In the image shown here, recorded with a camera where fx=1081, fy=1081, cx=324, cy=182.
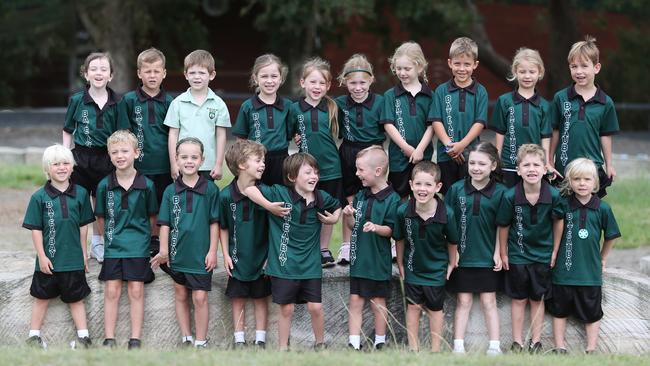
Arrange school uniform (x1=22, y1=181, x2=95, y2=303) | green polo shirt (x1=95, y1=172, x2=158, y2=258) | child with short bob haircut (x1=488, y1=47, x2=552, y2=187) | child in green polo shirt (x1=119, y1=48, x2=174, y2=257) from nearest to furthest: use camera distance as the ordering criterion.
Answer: school uniform (x1=22, y1=181, x2=95, y2=303)
green polo shirt (x1=95, y1=172, x2=158, y2=258)
child with short bob haircut (x1=488, y1=47, x2=552, y2=187)
child in green polo shirt (x1=119, y1=48, x2=174, y2=257)

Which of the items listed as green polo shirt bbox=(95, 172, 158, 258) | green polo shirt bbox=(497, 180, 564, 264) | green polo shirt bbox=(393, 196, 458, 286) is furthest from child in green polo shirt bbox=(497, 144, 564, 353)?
green polo shirt bbox=(95, 172, 158, 258)

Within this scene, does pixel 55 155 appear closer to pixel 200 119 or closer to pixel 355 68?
pixel 200 119

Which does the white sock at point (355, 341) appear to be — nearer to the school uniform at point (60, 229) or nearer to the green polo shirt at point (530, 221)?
the green polo shirt at point (530, 221)

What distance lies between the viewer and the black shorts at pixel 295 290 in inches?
290

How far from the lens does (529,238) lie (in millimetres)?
7551

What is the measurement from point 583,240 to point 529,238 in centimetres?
37

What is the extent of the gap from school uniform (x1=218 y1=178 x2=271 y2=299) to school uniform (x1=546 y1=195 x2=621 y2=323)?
6.84ft

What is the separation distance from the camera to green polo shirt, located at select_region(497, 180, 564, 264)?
7.48 m

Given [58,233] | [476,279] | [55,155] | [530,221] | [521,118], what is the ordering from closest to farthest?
[55,155] < [58,233] < [530,221] < [476,279] < [521,118]

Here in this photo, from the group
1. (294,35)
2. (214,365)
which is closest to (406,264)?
(214,365)

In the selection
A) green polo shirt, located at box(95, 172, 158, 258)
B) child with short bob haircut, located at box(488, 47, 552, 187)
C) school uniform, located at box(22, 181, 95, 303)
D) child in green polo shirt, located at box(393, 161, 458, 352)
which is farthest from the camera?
child with short bob haircut, located at box(488, 47, 552, 187)

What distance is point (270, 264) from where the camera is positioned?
742 cm

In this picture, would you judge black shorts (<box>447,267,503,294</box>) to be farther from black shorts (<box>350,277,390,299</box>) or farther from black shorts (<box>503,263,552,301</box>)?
black shorts (<box>350,277,390,299</box>)

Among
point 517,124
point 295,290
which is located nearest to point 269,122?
point 295,290
